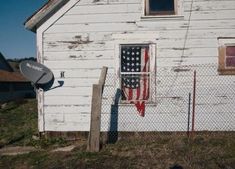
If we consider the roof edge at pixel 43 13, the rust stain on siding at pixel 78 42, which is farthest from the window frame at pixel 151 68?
the roof edge at pixel 43 13

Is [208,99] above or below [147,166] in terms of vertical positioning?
above

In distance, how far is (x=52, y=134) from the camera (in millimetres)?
11008

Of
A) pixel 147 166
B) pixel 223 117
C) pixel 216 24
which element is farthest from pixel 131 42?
pixel 147 166

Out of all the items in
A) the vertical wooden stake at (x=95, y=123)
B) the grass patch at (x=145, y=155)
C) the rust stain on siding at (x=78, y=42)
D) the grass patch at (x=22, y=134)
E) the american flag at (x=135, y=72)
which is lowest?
the grass patch at (x=22, y=134)

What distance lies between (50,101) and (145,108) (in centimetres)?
283

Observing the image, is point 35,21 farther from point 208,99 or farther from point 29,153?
point 208,99

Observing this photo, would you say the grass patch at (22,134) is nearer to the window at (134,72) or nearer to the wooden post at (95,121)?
the wooden post at (95,121)

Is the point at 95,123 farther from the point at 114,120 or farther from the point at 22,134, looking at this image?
the point at 22,134

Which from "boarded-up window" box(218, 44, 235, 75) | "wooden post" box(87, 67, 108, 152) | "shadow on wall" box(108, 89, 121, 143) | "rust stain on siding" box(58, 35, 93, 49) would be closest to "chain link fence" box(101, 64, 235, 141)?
"shadow on wall" box(108, 89, 121, 143)

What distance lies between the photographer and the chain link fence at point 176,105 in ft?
34.4

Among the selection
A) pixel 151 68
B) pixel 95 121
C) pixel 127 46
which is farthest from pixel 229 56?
pixel 95 121

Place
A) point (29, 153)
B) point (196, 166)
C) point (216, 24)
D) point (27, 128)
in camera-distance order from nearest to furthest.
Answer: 1. point (196, 166)
2. point (29, 153)
3. point (216, 24)
4. point (27, 128)

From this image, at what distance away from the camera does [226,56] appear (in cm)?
1053

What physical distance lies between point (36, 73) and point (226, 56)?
5509 mm
